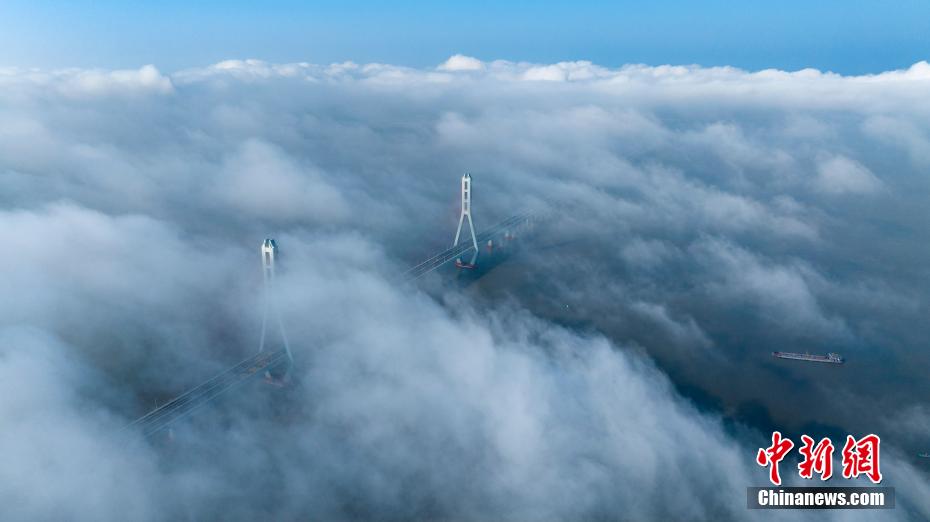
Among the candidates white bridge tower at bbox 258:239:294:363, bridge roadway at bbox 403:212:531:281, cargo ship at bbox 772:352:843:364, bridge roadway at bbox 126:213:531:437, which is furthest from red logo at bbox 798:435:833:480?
bridge roadway at bbox 403:212:531:281

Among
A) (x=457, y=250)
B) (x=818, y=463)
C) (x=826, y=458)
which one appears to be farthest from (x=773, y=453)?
(x=457, y=250)

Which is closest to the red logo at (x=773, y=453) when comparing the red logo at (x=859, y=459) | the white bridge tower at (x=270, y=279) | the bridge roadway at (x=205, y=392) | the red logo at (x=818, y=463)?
the red logo at (x=818, y=463)

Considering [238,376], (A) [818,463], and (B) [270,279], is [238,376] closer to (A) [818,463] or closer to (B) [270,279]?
(B) [270,279]

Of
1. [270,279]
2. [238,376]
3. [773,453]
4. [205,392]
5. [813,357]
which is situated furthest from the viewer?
[813,357]

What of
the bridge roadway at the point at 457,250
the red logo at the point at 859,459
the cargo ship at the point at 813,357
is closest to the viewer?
the red logo at the point at 859,459

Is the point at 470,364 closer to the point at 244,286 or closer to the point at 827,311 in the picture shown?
the point at 244,286

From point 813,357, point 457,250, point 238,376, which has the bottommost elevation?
point 813,357

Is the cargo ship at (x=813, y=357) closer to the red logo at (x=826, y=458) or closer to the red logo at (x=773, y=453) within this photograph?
the red logo at (x=826, y=458)
